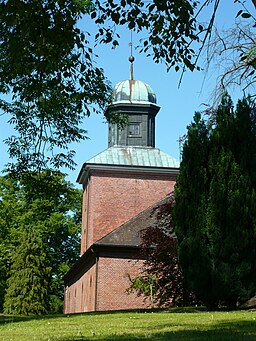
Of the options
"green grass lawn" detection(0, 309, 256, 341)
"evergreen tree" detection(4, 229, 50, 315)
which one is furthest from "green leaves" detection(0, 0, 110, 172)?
"evergreen tree" detection(4, 229, 50, 315)

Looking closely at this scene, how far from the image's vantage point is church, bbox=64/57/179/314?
31594mm

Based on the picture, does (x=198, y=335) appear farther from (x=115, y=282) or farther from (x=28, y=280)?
(x=28, y=280)

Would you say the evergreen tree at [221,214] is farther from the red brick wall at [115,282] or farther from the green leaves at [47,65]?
the red brick wall at [115,282]

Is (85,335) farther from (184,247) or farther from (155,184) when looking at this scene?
(155,184)

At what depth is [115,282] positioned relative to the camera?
104ft

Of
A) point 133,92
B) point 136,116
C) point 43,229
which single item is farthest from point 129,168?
point 43,229

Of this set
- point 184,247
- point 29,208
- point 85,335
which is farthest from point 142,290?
point 29,208

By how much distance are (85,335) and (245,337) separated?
264cm

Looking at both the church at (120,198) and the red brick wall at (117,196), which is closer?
the church at (120,198)

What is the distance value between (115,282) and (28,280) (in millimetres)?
12548

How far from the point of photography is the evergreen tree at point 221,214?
1758 cm

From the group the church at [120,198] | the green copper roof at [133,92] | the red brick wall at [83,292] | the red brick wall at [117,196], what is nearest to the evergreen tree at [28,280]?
the red brick wall at [83,292]

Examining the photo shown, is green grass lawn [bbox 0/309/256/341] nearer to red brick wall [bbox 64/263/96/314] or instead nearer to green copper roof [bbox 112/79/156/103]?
red brick wall [bbox 64/263/96/314]

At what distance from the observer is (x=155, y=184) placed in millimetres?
37875
